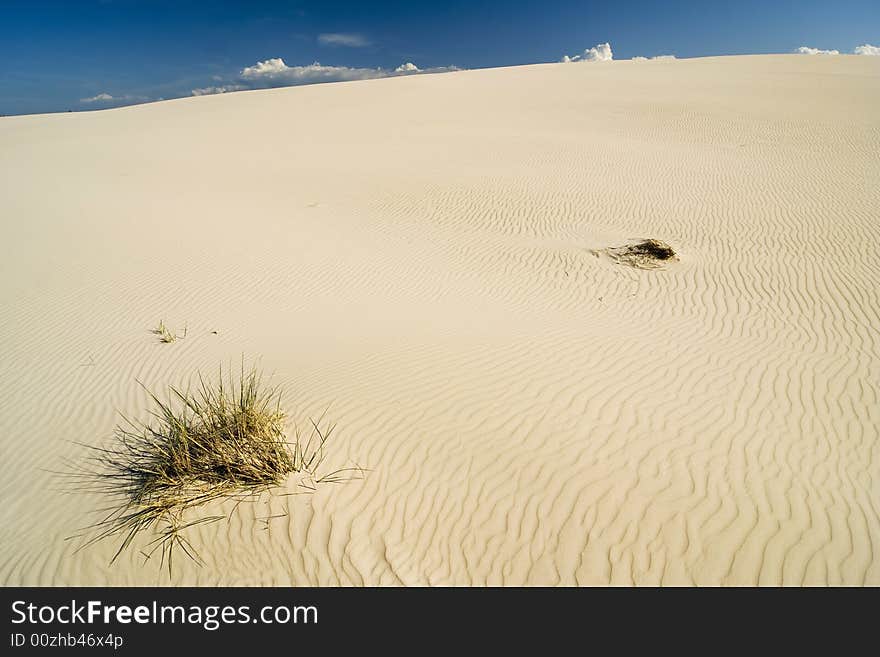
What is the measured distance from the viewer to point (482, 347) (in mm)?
6652

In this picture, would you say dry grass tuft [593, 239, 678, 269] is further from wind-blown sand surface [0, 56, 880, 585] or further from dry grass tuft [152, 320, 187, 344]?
dry grass tuft [152, 320, 187, 344]

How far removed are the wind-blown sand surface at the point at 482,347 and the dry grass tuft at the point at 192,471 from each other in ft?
0.55

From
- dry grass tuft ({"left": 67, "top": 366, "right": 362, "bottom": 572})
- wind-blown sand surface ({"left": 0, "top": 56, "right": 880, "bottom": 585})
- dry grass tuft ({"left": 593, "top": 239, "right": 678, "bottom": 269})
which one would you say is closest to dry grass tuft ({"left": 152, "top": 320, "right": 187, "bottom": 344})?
wind-blown sand surface ({"left": 0, "top": 56, "right": 880, "bottom": 585})

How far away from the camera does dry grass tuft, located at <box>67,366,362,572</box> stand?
3709mm

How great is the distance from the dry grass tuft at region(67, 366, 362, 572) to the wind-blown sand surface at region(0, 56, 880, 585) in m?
0.17

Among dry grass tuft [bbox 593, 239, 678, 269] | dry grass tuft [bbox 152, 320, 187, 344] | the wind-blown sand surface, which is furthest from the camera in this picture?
dry grass tuft [bbox 593, 239, 678, 269]

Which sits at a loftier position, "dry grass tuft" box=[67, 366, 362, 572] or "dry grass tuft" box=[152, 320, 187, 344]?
"dry grass tuft" box=[152, 320, 187, 344]

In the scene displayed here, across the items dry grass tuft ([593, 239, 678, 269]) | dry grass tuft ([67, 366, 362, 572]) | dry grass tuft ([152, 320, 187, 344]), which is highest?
dry grass tuft ([593, 239, 678, 269])

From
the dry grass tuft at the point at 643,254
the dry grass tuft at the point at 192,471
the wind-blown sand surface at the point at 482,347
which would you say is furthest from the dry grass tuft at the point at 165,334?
the dry grass tuft at the point at 643,254

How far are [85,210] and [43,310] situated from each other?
6.18 meters

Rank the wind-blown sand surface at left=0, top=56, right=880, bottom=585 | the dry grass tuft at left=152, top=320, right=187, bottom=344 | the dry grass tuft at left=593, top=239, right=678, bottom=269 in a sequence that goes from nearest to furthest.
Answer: the wind-blown sand surface at left=0, top=56, right=880, bottom=585, the dry grass tuft at left=152, top=320, right=187, bottom=344, the dry grass tuft at left=593, top=239, right=678, bottom=269

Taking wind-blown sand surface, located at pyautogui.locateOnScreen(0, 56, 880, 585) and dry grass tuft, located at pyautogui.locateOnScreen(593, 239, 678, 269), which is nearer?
wind-blown sand surface, located at pyautogui.locateOnScreen(0, 56, 880, 585)

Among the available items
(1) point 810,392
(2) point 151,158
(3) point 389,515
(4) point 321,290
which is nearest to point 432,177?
(4) point 321,290
